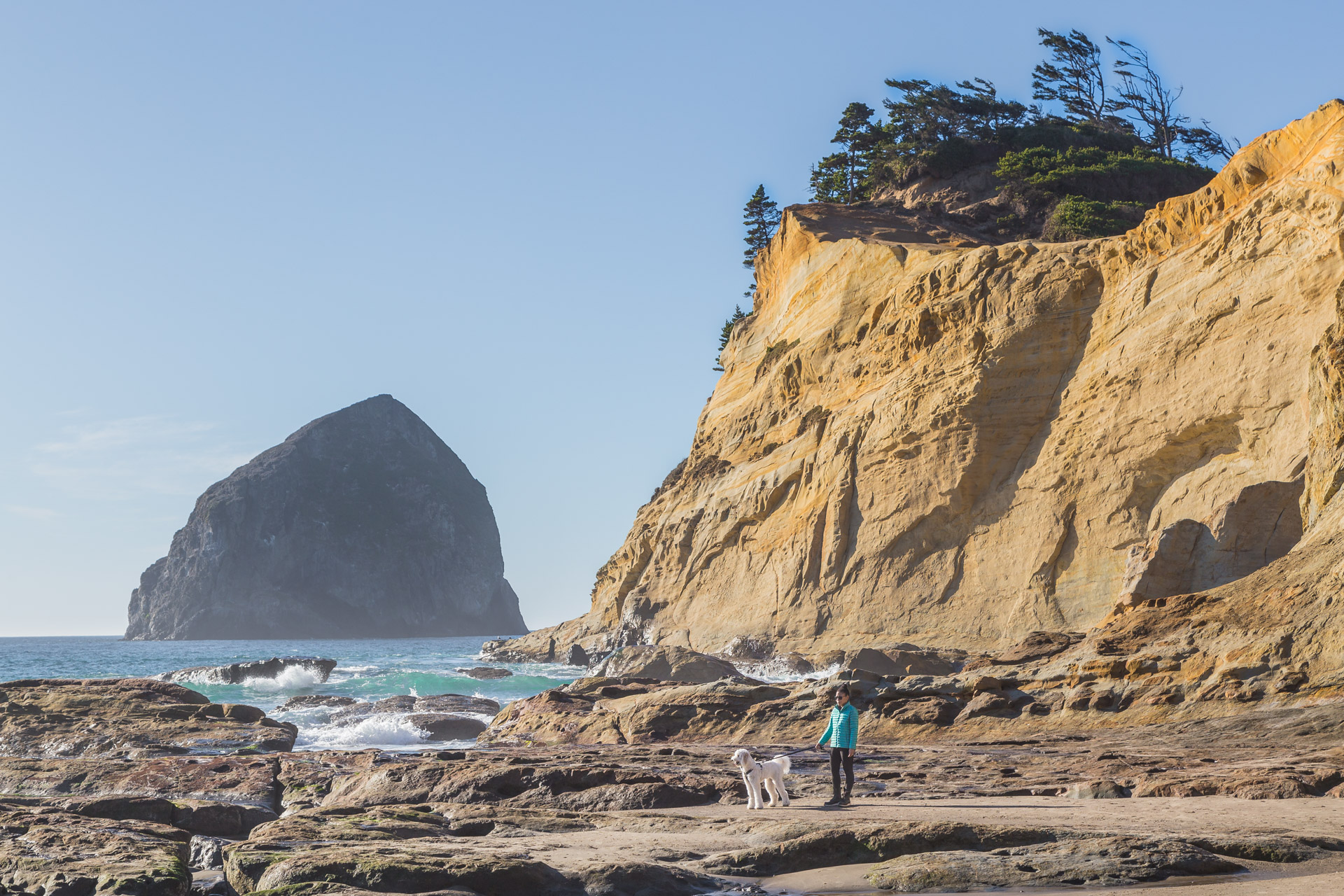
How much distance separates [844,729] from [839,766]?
1.33 ft

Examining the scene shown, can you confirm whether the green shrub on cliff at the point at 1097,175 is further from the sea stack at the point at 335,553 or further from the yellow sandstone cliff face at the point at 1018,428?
the sea stack at the point at 335,553

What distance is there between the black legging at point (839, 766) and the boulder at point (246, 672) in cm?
3721

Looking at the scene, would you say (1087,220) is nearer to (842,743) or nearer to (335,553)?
(842,743)

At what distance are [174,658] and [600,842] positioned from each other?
3041 inches

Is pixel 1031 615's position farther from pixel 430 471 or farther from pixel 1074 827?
pixel 430 471

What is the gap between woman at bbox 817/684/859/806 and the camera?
1039 cm

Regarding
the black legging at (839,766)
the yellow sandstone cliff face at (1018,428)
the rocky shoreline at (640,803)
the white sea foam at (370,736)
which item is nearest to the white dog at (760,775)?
the rocky shoreline at (640,803)

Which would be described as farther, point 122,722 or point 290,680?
point 290,680

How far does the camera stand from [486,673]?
4400cm

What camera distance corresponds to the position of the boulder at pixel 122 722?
17.6m

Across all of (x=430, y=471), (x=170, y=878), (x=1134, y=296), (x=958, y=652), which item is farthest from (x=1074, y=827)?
(x=430, y=471)

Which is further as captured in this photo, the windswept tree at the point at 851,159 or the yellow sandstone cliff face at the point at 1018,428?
the windswept tree at the point at 851,159

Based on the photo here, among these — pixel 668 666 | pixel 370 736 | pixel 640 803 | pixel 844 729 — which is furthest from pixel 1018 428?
pixel 640 803

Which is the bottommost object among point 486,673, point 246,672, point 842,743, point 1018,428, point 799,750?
point 486,673
